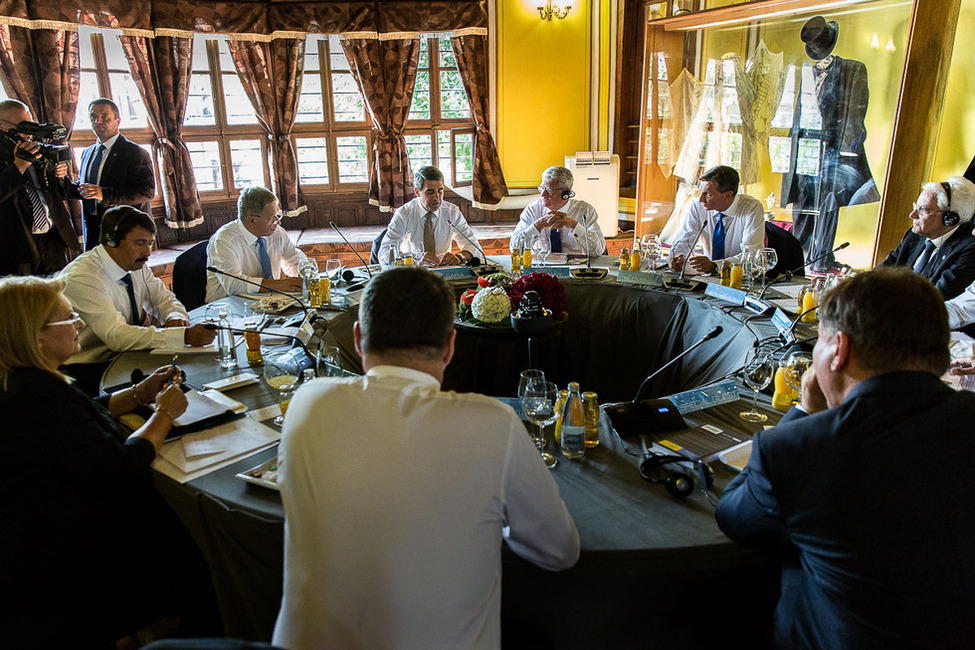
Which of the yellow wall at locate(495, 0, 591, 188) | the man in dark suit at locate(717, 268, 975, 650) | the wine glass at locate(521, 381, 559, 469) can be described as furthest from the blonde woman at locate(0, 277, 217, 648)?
the yellow wall at locate(495, 0, 591, 188)

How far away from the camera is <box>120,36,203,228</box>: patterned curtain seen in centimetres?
520

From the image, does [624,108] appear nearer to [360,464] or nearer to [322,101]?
[322,101]

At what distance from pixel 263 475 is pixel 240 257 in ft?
7.22

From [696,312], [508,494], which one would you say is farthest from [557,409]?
[696,312]

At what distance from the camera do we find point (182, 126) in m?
5.53

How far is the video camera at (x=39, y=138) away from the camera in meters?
3.48

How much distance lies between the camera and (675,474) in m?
1.42

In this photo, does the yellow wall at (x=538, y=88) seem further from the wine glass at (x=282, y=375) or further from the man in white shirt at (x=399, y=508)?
the man in white shirt at (x=399, y=508)

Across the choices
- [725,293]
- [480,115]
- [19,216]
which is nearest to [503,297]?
[725,293]

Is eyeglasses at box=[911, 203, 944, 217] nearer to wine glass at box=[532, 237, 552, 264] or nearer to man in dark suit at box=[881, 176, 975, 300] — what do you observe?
man in dark suit at box=[881, 176, 975, 300]

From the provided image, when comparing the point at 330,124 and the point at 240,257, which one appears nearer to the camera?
the point at 240,257

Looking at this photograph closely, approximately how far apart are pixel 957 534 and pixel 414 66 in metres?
5.89

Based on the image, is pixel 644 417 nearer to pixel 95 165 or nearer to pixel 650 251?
pixel 650 251

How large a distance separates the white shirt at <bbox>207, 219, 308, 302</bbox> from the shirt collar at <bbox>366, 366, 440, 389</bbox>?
2183mm
